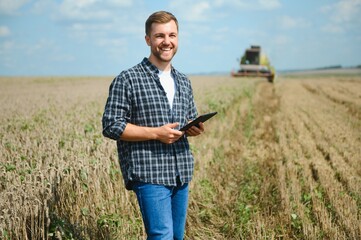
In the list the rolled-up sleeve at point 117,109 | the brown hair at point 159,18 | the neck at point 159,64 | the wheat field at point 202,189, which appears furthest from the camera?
the wheat field at point 202,189

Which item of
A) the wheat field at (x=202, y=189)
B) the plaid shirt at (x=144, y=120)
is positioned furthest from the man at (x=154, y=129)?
the wheat field at (x=202, y=189)

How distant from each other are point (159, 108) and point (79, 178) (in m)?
1.91

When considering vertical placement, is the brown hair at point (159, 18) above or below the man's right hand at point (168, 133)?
above

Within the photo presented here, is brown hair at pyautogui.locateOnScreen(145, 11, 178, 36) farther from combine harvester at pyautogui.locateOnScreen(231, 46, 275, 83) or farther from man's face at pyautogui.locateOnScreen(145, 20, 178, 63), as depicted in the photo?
combine harvester at pyautogui.locateOnScreen(231, 46, 275, 83)

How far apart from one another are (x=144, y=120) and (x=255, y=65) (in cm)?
→ 3455

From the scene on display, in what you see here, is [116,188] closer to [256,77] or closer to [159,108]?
[159,108]

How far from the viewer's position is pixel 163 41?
9.00ft

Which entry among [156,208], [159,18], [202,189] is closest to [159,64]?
[159,18]

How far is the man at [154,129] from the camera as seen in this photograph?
8.64 feet

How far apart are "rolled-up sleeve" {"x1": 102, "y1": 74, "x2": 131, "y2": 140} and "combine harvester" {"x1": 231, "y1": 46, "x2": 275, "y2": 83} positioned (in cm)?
3273

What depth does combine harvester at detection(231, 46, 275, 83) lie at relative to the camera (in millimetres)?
35031

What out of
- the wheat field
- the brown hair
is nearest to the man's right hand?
the brown hair

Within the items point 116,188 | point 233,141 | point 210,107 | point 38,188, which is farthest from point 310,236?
point 210,107

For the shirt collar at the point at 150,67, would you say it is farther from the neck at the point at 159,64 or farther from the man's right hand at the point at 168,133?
the man's right hand at the point at 168,133
